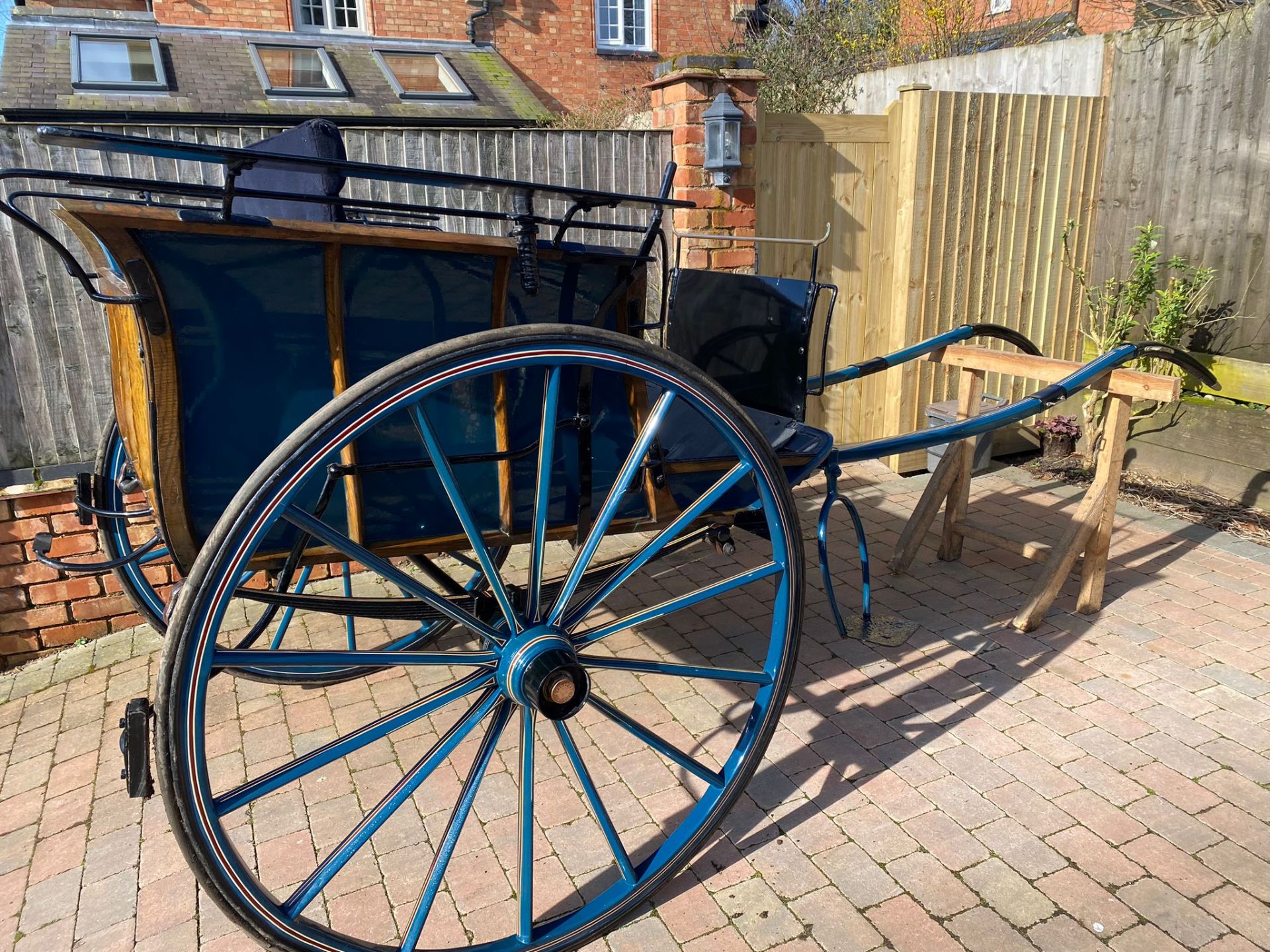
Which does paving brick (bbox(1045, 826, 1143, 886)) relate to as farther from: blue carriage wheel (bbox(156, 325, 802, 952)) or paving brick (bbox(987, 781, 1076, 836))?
blue carriage wheel (bbox(156, 325, 802, 952))

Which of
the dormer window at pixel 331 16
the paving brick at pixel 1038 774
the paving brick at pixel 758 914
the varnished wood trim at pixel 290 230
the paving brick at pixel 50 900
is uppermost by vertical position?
the dormer window at pixel 331 16

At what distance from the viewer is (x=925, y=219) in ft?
17.4

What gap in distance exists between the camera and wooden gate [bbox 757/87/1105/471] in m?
5.16

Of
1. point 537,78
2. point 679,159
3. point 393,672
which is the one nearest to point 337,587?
point 393,672

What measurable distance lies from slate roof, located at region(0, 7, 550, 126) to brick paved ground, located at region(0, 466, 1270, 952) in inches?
229

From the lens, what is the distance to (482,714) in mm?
2113

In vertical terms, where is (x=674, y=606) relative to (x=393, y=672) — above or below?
above

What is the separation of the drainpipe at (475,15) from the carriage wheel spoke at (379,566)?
12.7 meters

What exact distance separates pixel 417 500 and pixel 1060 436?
15.0ft

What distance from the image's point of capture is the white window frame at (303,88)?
9.45m

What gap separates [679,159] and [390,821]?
347 centimetres

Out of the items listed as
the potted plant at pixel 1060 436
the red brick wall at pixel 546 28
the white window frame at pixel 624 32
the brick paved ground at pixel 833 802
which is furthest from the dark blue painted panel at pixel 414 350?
the white window frame at pixel 624 32

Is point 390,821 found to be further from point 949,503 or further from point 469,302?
point 949,503

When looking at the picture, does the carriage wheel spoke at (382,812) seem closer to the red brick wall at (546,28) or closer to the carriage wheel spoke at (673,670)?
the carriage wheel spoke at (673,670)
